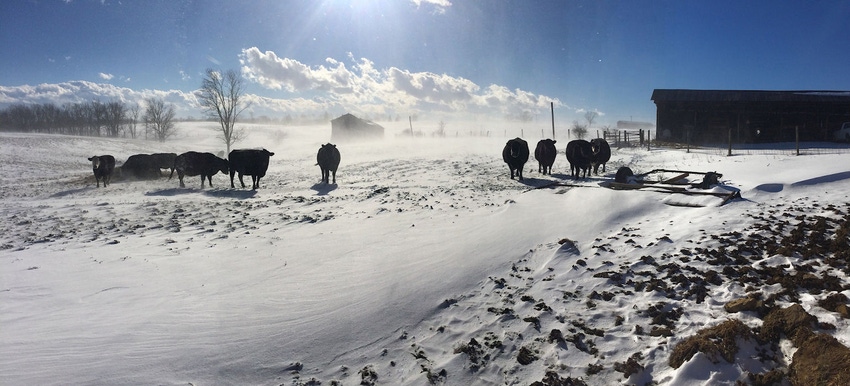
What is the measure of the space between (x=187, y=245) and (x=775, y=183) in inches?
485

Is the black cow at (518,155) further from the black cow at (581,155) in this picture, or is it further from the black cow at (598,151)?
the black cow at (598,151)

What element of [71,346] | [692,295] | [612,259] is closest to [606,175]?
[612,259]

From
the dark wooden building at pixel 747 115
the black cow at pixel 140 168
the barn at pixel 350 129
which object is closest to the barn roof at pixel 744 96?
the dark wooden building at pixel 747 115

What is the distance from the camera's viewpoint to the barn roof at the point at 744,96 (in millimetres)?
29688

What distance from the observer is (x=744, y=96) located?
31.2 meters

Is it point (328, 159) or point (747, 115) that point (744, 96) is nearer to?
point (747, 115)

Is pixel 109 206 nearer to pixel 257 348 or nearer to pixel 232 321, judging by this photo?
pixel 232 321

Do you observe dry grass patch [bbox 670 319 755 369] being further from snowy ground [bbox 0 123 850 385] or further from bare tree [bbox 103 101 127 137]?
bare tree [bbox 103 101 127 137]

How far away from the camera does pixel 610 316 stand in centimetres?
400

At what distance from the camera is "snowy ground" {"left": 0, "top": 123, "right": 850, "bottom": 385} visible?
3418 millimetres

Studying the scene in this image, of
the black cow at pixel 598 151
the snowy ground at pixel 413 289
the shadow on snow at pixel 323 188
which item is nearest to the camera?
the snowy ground at pixel 413 289

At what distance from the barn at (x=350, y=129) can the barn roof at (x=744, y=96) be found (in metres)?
44.5

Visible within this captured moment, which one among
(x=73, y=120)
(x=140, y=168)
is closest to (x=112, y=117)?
(x=73, y=120)

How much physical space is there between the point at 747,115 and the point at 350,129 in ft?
170
